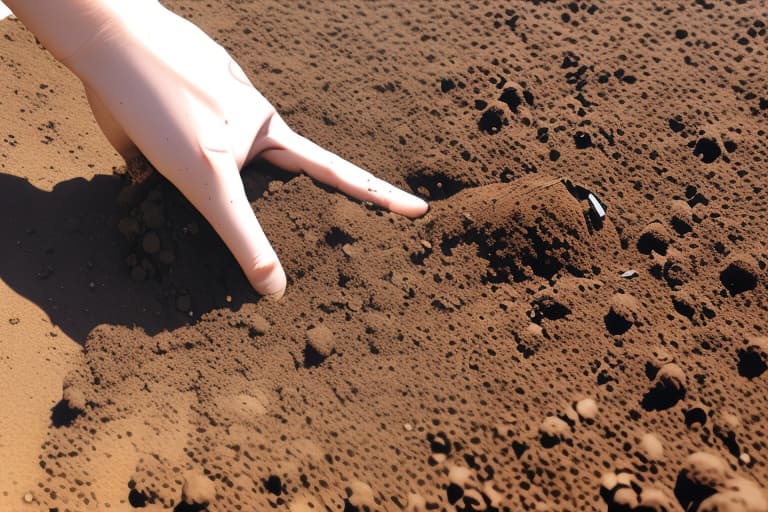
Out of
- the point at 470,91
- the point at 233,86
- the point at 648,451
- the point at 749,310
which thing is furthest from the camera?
the point at 470,91

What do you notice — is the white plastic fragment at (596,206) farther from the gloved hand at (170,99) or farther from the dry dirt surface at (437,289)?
the gloved hand at (170,99)

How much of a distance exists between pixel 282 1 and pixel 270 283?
1948mm

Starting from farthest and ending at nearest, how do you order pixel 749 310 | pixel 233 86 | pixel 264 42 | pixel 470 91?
A: pixel 264 42 < pixel 470 91 < pixel 233 86 < pixel 749 310

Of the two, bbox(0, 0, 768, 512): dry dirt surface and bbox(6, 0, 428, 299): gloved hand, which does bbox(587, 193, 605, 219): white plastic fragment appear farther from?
bbox(6, 0, 428, 299): gloved hand

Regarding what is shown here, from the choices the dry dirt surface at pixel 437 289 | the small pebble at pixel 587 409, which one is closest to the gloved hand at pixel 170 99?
the dry dirt surface at pixel 437 289

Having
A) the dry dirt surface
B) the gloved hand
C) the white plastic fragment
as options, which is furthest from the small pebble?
the gloved hand

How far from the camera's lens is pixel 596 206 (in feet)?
9.66

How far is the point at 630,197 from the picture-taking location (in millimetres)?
3076

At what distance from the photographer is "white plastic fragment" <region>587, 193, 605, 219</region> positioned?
294cm

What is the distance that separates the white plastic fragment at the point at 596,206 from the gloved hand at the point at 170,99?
1.30 metres

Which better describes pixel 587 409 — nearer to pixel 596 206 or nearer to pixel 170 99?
pixel 596 206

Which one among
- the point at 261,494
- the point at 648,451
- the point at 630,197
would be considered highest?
the point at 630,197

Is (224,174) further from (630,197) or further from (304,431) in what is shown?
(630,197)

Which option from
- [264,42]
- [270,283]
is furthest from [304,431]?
[264,42]
